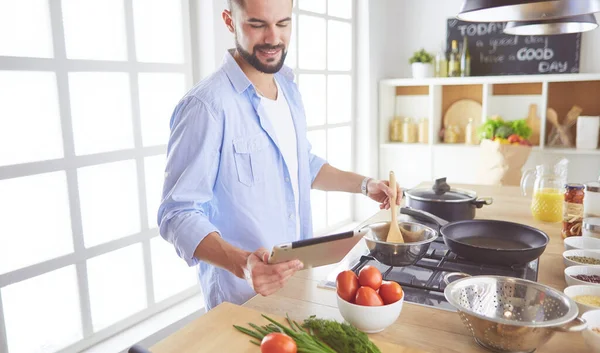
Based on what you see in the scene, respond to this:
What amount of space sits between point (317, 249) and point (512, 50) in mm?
3454

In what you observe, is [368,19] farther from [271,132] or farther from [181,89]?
[271,132]

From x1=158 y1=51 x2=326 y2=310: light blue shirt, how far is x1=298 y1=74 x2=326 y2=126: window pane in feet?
6.19

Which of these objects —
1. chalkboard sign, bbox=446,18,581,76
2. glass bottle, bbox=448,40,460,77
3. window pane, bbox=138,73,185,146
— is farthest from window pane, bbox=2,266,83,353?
chalkboard sign, bbox=446,18,581,76

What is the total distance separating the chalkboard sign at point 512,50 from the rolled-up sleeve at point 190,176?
10.4 feet

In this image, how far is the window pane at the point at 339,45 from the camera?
3631mm

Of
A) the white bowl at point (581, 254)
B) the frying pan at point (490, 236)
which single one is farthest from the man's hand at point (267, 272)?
the white bowl at point (581, 254)

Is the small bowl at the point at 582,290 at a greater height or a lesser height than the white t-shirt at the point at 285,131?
lesser

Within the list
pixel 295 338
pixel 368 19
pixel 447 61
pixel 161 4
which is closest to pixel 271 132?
pixel 295 338

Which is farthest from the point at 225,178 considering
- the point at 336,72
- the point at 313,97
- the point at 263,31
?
the point at 336,72

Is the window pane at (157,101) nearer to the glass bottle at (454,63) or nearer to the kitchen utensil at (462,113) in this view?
the glass bottle at (454,63)

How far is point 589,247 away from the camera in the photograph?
1461 millimetres

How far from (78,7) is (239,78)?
823 mm

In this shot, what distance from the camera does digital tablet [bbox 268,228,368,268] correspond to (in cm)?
96

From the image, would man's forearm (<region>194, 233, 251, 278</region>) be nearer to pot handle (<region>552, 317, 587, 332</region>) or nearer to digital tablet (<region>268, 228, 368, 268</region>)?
digital tablet (<region>268, 228, 368, 268</region>)
